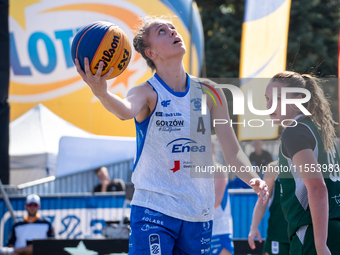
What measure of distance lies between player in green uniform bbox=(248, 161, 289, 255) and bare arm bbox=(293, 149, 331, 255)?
4.73 ft

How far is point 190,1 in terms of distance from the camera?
34.8ft

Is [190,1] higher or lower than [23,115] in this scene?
higher

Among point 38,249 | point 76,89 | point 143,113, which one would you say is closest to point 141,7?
point 76,89

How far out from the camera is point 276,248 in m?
4.30

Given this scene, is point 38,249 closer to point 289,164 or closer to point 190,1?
point 289,164

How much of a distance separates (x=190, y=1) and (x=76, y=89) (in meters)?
3.75

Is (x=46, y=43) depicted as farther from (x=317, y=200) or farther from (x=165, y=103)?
(x=317, y=200)

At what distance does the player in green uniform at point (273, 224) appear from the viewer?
4.12 meters

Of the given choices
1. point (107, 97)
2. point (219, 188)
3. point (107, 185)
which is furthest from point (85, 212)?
point (107, 97)

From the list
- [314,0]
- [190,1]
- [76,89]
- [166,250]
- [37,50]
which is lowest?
[166,250]

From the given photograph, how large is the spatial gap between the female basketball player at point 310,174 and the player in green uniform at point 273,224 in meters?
1.14

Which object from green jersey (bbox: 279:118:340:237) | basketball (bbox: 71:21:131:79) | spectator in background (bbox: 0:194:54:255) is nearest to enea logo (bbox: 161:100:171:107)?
basketball (bbox: 71:21:131:79)

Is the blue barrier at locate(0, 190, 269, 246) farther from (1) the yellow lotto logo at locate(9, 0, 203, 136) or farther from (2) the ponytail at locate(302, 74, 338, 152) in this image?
(2) the ponytail at locate(302, 74, 338, 152)

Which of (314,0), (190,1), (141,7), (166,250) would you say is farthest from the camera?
(314,0)
